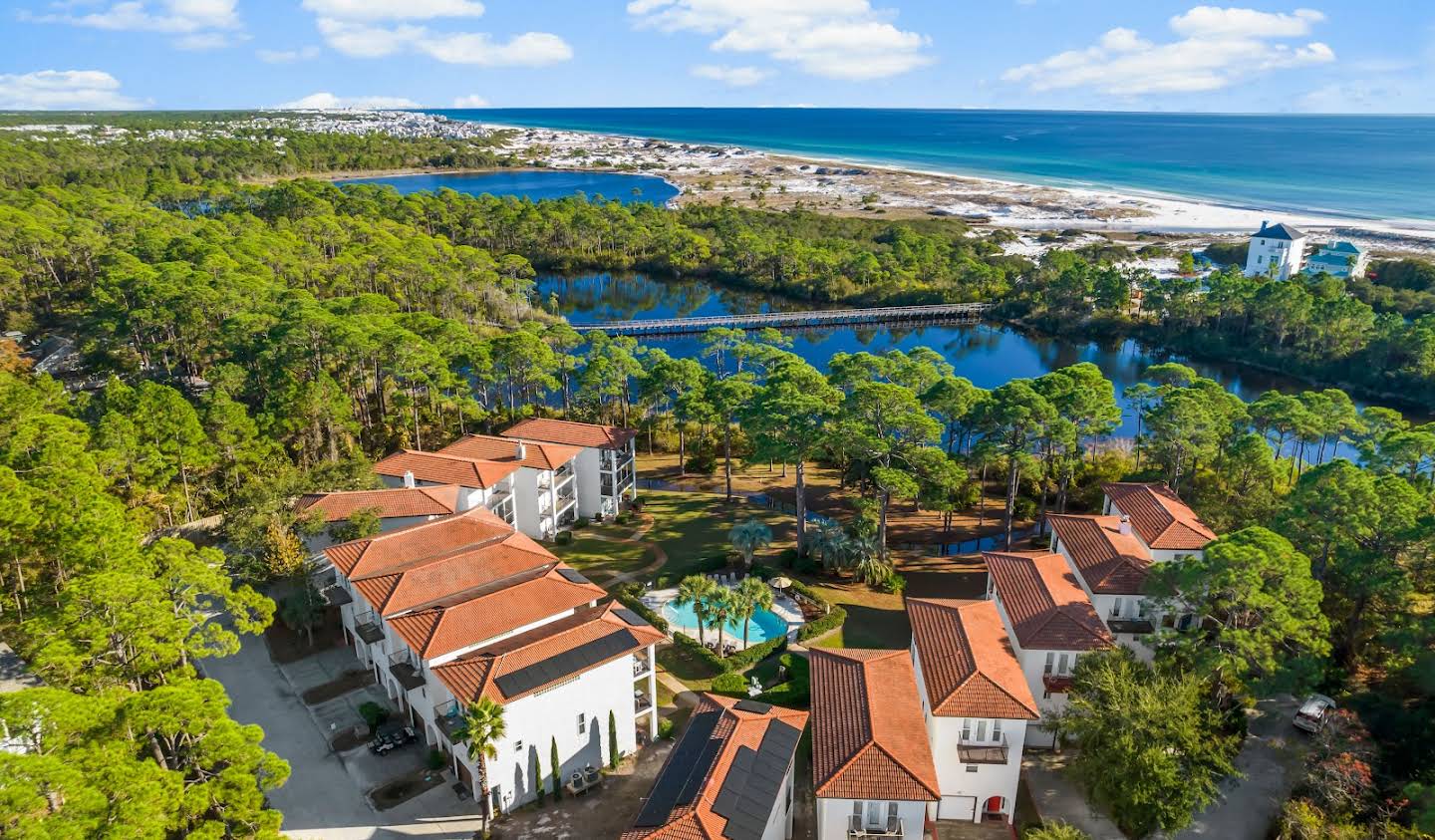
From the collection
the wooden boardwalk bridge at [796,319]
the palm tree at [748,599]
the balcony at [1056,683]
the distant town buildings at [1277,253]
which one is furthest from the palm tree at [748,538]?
the distant town buildings at [1277,253]

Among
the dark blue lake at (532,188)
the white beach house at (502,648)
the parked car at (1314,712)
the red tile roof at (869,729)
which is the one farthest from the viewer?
the dark blue lake at (532,188)

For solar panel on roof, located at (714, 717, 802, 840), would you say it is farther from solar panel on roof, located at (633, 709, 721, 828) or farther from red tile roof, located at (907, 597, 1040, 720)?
red tile roof, located at (907, 597, 1040, 720)

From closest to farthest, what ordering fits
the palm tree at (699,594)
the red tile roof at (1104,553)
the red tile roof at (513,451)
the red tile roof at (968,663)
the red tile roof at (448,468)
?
1. the red tile roof at (968,663)
2. the red tile roof at (1104,553)
3. the palm tree at (699,594)
4. the red tile roof at (448,468)
5. the red tile roof at (513,451)

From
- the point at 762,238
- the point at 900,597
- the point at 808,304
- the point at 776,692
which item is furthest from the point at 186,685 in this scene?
the point at 762,238

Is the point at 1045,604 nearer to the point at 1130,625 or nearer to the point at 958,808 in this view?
the point at 1130,625

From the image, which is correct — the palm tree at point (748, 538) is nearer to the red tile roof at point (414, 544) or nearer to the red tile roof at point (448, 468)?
the red tile roof at point (414, 544)

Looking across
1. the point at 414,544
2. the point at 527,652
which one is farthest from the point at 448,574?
the point at 527,652

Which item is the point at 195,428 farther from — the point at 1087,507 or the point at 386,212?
A: the point at 386,212
